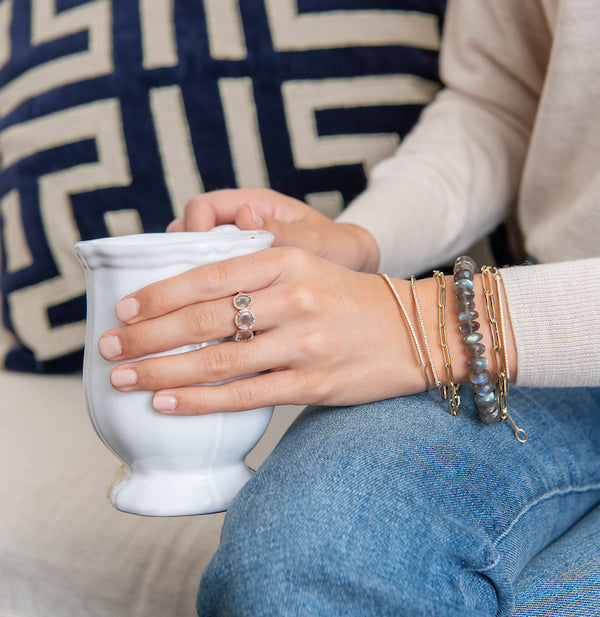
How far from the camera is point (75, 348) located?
101 cm

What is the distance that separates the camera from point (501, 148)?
90 cm

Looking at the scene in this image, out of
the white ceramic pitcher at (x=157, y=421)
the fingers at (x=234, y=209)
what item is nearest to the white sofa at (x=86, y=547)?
the white ceramic pitcher at (x=157, y=421)

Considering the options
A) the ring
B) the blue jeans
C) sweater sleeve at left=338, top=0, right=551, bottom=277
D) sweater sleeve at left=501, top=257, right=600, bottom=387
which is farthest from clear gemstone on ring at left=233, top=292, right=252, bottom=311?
sweater sleeve at left=338, top=0, right=551, bottom=277

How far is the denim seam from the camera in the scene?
0.46m

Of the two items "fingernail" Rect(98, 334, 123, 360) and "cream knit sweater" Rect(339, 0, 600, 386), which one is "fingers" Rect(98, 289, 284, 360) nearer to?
"fingernail" Rect(98, 334, 123, 360)

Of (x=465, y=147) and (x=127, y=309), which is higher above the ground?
(x=127, y=309)

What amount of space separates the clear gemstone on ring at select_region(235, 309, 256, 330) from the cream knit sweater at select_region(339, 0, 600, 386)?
0.22 m

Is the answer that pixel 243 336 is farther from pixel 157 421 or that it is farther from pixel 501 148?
pixel 501 148

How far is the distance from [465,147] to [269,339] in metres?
0.53

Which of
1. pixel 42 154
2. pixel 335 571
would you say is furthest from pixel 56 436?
pixel 335 571

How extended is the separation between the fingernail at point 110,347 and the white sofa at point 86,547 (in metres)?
0.27

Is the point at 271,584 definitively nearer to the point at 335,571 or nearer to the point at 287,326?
the point at 335,571

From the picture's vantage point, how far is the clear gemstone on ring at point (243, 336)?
0.48m

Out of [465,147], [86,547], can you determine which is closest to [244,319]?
[86,547]
